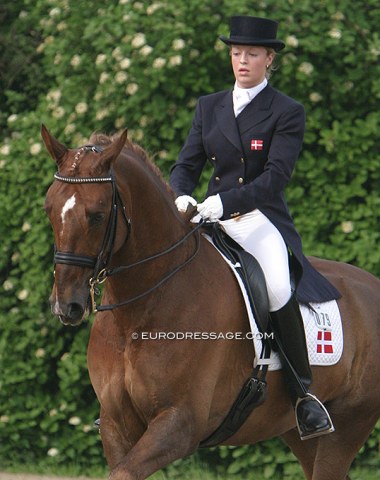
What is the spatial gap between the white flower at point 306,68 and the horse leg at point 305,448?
92.4 inches

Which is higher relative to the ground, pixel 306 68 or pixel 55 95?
pixel 306 68

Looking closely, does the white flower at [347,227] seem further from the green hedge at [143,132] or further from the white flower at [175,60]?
the white flower at [175,60]

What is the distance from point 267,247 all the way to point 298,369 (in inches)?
25.3

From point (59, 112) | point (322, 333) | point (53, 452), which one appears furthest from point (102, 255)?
point (53, 452)

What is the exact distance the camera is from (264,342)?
5637mm

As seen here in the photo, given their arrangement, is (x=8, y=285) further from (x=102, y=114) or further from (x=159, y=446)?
(x=159, y=446)

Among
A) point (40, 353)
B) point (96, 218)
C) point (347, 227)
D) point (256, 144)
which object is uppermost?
point (96, 218)

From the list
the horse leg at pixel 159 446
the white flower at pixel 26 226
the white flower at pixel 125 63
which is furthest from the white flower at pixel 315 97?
the horse leg at pixel 159 446

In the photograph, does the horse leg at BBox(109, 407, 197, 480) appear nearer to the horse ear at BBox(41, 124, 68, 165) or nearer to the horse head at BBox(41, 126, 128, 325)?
the horse head at BBox(41, 126, 128, 325)

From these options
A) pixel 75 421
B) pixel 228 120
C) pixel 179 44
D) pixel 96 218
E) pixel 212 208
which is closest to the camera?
pixel 96 218

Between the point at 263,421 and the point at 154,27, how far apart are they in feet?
9.75

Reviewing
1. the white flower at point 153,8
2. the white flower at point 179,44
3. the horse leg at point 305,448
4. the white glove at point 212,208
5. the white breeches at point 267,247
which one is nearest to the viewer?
the white glove at point 212,208

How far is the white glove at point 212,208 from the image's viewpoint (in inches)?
214

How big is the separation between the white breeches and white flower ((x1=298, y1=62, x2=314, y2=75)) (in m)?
1.93
